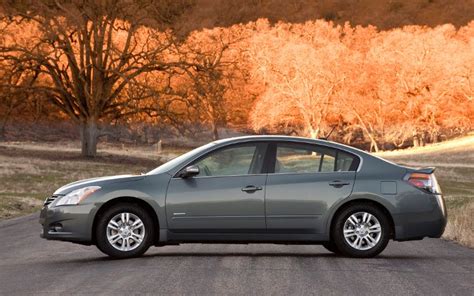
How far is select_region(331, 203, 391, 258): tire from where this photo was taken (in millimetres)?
12617

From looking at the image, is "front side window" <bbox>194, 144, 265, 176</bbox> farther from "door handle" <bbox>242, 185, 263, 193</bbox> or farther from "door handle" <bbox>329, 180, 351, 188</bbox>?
"door handle" <bbox>329, 180, 351, 188</bbox>

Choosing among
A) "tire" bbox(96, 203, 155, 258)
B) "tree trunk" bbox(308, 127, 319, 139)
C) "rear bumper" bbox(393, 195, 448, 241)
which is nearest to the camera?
"tire" bbox(96, 203, 155, 258)

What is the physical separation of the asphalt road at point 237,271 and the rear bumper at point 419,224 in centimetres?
31

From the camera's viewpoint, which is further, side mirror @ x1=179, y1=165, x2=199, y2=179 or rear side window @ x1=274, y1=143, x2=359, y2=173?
rear side window @ x1=274, y1=143, x2=359, y2=173

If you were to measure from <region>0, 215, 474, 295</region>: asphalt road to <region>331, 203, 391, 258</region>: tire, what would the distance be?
0.16m

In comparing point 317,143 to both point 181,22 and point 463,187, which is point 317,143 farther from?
point 181,22

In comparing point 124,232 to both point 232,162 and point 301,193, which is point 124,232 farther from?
point 301,193

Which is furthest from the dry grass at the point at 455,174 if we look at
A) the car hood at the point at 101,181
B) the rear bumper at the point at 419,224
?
the car hood at the point at 101,181

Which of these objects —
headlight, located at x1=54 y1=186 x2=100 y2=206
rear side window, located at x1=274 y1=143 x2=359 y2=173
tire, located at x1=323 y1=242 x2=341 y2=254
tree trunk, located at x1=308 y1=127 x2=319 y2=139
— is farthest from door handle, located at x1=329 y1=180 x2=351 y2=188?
tree trunk, located at x1=308 y1=127 x2=319 y2=139

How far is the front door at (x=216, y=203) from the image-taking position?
12.6 metres

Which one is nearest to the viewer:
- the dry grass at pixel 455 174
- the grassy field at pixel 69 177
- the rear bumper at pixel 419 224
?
the rear bumper at pixel 419 224

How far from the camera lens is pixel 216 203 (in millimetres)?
12633

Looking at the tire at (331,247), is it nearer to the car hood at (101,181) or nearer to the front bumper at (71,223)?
the car hood at (101,181)

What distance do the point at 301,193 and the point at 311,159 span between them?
0.60 m
